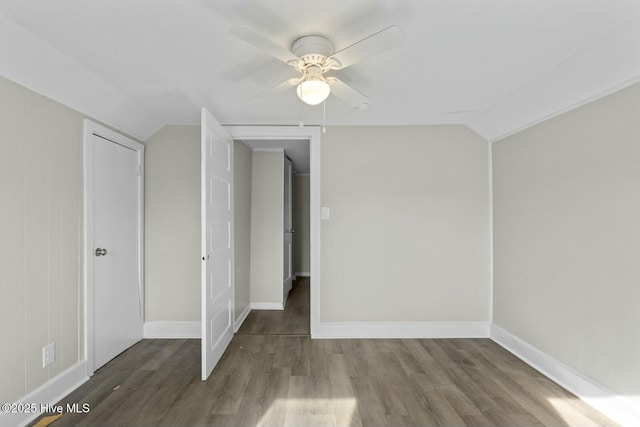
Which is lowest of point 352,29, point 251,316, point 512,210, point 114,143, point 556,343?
point 251,316

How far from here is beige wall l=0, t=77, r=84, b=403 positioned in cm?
183

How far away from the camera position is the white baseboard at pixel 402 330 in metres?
3.29

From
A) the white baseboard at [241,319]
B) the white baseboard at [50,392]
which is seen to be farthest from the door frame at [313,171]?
the white baseboard at [50,392]

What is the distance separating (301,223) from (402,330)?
364cm

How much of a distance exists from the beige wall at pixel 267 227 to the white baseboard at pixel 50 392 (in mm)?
2196

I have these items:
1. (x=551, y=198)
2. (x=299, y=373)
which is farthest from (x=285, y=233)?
(x=551, y=198)

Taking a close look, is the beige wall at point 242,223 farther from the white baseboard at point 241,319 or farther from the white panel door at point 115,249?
the white panel door at point 115,249

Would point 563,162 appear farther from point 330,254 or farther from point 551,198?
point 330,254

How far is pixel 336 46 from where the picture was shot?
1.78m

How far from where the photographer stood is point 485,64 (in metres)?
2.07

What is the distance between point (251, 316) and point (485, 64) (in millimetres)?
3539

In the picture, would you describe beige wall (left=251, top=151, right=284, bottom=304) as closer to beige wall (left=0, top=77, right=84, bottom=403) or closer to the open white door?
the open white door

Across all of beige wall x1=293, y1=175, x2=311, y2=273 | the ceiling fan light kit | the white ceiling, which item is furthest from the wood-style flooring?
beige wall x1=293, y1=175, x2=311, y2=273

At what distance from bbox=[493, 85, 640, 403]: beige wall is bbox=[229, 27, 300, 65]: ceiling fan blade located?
1970 mm
